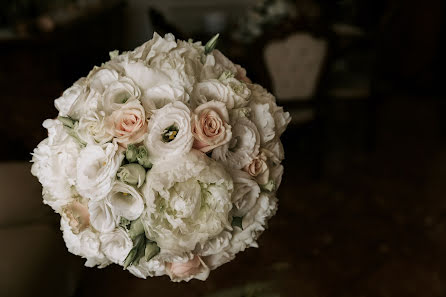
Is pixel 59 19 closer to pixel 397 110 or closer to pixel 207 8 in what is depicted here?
pixel 207 8

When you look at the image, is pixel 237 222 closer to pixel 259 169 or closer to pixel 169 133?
pixel 259 169

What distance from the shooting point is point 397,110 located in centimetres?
475

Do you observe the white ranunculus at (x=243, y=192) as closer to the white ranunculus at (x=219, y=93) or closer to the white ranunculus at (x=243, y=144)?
the white ranunculus at (x=243, y=144)

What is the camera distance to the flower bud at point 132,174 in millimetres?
771

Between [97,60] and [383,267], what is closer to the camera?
[383,267]

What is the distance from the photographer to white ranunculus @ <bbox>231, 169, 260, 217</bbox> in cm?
85

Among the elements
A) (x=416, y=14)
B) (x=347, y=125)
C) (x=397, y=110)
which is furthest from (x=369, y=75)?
(x=416, y=14)

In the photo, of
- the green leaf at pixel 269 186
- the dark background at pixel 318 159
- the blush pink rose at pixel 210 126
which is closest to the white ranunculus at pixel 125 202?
the blush pink rose at pixel 210 126

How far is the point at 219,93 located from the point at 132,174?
0.23 meters

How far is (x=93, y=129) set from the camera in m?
0.80

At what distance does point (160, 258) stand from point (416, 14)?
5.10m

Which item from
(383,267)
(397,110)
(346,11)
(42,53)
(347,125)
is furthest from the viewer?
(346,11)

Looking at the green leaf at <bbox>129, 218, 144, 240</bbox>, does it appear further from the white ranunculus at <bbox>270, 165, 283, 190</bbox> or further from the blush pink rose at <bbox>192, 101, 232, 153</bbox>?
the white ranunculus at <bbox>270, 165, 283, 190</bbox>

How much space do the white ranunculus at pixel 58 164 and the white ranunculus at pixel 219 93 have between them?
9.9 inches
